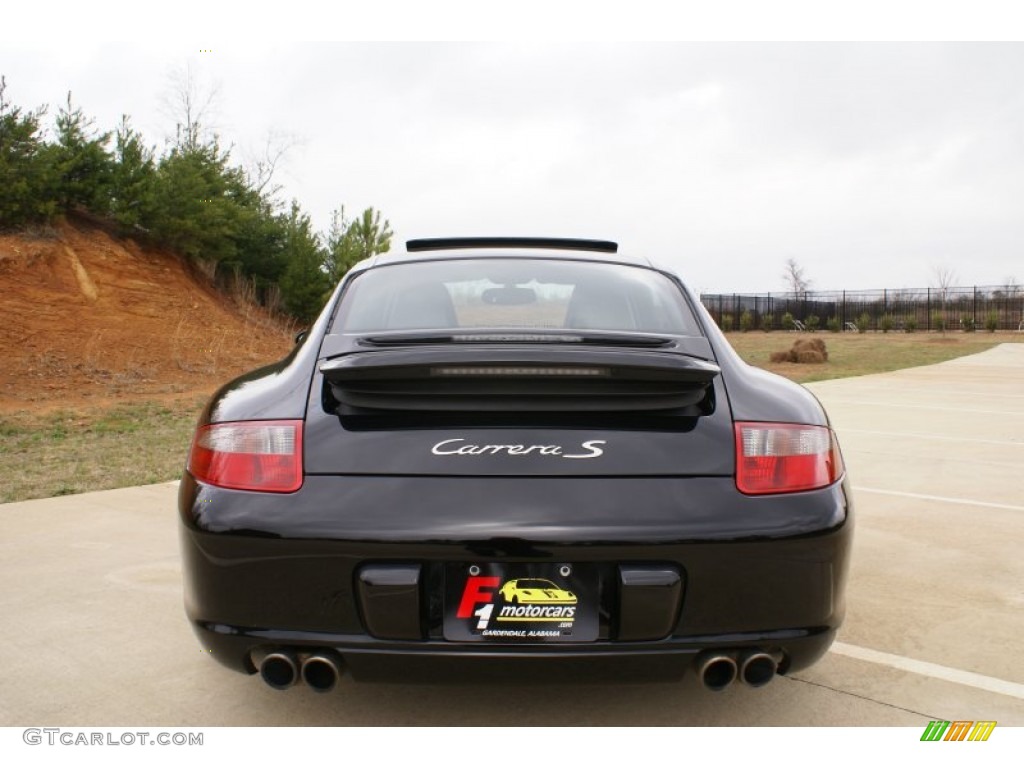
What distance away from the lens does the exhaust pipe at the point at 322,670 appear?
6.71ft

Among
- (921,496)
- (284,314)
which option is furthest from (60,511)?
(284,314)

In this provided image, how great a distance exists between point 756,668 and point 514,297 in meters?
1.62

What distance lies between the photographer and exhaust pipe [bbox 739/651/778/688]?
2.07 meters

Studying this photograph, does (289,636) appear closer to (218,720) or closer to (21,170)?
(218,720)

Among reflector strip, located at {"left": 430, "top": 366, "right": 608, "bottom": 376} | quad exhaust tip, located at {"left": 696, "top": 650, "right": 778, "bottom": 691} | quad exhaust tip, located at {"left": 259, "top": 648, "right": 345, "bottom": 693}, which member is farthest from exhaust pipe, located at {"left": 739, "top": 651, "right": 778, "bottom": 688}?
quad exhaust tip, located at {"left": 259, "top": 648, "right": 345, "bottom": 693}

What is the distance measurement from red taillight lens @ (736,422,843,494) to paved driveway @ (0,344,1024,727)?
2.13 ft

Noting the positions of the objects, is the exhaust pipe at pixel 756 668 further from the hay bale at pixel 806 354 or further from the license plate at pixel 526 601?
the hay bale at pixel 806 354

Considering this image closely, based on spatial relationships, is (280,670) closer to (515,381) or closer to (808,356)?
(515,381)

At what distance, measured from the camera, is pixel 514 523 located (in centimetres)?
199

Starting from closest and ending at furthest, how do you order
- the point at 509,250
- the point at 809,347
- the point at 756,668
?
the point at 756,668
the point at 509,250
the point at 809,347

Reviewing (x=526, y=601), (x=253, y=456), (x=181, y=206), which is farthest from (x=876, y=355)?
(x=253, y=456)

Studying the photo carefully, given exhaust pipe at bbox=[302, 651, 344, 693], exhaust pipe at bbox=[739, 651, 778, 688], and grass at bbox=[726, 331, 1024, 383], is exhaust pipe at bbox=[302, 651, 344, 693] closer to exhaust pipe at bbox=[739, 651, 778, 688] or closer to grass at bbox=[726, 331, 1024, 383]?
exhaust pipe at bbox=[739, 651, 778, 688]
